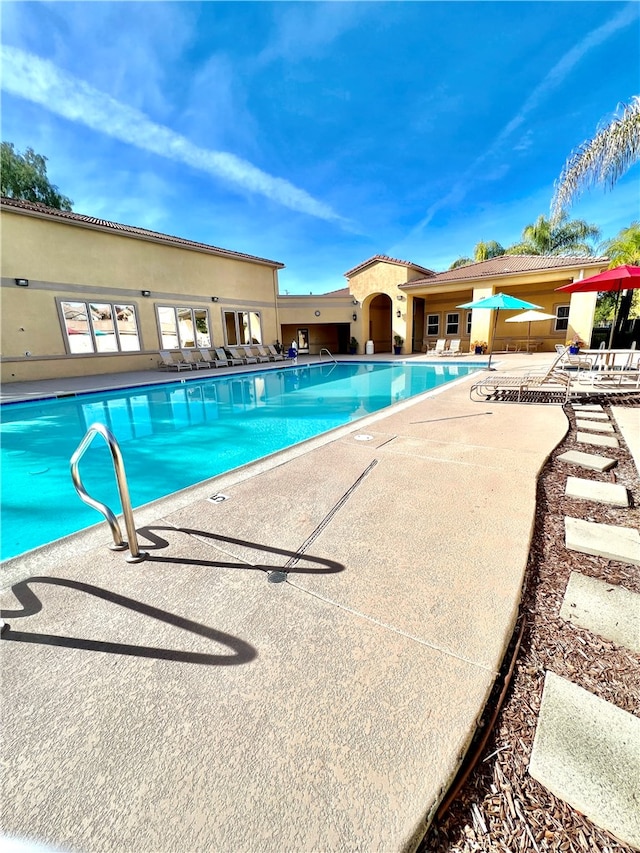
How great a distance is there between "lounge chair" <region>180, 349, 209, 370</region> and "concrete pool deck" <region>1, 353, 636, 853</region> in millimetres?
14840

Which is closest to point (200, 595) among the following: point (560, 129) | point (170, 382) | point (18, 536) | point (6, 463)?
point (18, 536)

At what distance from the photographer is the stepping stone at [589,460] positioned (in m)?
4.05

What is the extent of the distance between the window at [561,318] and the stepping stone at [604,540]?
21000 millimetres

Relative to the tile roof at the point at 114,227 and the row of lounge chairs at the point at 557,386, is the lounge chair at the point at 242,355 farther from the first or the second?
the row of lounge chairs at the point at 557,386

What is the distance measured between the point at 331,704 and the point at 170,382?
13.9 m

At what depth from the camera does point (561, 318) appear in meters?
19.6

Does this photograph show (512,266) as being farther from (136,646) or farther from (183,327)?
(136,646)

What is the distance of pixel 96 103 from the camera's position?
1243 centimetres

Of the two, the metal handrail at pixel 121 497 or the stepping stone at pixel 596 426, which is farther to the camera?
the stepping stone at pixel 596 426

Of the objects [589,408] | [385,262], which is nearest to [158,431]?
[589,408]

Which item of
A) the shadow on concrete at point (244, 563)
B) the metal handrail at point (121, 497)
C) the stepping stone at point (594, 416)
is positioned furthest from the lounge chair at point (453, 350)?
the metal handrail at point (121, 497)

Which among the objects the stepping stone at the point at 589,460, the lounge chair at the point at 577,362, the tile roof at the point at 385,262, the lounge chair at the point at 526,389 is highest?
the tile roof at the point at 385,262

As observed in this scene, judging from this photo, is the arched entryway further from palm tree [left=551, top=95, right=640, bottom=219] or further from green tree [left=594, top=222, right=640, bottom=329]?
palm tree [left=551, top=95, right=640, bottom=219]

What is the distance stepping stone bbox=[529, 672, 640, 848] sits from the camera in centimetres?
119
